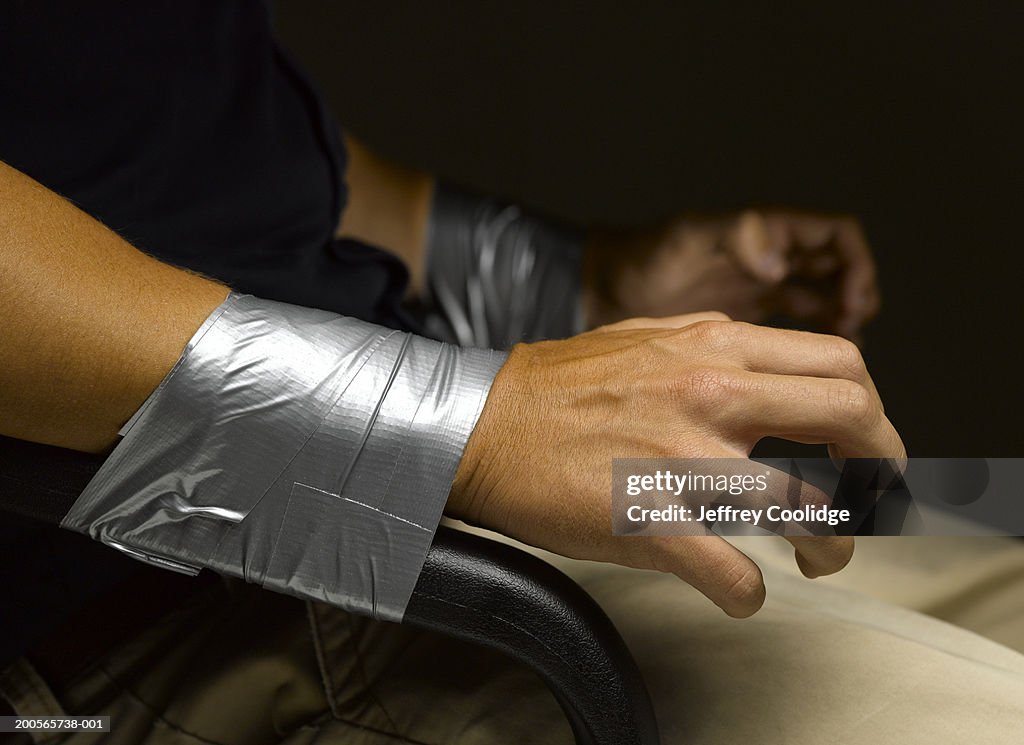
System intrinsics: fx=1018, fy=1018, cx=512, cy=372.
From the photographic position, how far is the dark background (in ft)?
4.83

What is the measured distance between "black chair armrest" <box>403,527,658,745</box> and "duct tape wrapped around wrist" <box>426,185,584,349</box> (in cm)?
56

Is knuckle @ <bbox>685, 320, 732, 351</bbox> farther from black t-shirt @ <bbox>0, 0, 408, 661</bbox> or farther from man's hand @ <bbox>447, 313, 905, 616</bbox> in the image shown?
black t-shirt @ <bbox>0, 0, 408, 661</bbox>

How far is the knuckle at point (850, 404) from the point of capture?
47 centimetres

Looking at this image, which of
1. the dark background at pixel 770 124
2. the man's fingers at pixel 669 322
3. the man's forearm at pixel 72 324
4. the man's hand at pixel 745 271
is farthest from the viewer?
the dark background at pixel 770 124

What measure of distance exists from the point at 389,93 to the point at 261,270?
3.97 feet

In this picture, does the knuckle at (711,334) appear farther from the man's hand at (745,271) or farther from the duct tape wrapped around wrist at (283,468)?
the man's hand at (745,271)

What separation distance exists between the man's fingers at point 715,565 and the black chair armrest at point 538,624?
0.05 metres

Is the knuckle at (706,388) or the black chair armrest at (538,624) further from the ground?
the knuckle at (706,388)

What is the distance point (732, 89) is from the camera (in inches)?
64.4

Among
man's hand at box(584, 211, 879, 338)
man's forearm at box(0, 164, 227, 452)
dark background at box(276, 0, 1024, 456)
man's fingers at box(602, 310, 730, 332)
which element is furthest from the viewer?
dark background at box(276, 0, 1024, 456)

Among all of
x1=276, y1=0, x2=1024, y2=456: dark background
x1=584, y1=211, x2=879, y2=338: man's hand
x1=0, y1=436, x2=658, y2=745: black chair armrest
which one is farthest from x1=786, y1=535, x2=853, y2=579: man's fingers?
x1=276, y1=0, x2=1024, y2=456: dark background

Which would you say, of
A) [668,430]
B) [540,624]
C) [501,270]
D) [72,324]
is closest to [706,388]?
[668,430]

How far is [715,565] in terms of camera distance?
0.48 metres

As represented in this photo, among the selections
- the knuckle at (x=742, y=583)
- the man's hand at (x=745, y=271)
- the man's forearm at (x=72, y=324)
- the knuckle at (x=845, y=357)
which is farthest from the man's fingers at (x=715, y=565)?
the man's hand at (x=745, y=271)
